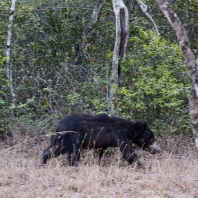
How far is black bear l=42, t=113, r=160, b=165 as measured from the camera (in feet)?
31.9

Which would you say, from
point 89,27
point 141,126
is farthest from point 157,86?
point 89,27

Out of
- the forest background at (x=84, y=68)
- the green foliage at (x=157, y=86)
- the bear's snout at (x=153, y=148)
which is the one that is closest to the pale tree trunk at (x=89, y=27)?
the forest background at (x=84, y=68)

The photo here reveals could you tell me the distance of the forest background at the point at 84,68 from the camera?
11.5 metres

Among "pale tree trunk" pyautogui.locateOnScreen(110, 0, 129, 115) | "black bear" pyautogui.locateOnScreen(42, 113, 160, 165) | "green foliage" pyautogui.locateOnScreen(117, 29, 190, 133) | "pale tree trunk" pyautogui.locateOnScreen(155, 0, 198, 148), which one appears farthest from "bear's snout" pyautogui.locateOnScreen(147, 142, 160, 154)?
"pale tree trunk" pyautogui.locateOnScreen(155, 0, 198, 148)

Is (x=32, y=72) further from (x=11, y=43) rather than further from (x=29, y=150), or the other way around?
(x=29, y=150)

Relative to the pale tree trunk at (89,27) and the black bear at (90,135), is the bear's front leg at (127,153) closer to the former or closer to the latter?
the black bear at (90,135)

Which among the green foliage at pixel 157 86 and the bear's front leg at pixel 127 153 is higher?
the green foliage at pixel 157 86

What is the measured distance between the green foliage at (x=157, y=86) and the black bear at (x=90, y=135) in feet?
3.72

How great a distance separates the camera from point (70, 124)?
9742 millimetres

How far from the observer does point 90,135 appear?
983 cm

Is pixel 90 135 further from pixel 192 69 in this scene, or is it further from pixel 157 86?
pixel 192 69

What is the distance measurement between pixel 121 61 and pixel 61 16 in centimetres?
341

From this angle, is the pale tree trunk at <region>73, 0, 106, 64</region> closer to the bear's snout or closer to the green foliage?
the green foliage

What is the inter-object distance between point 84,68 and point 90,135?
3923 mm
